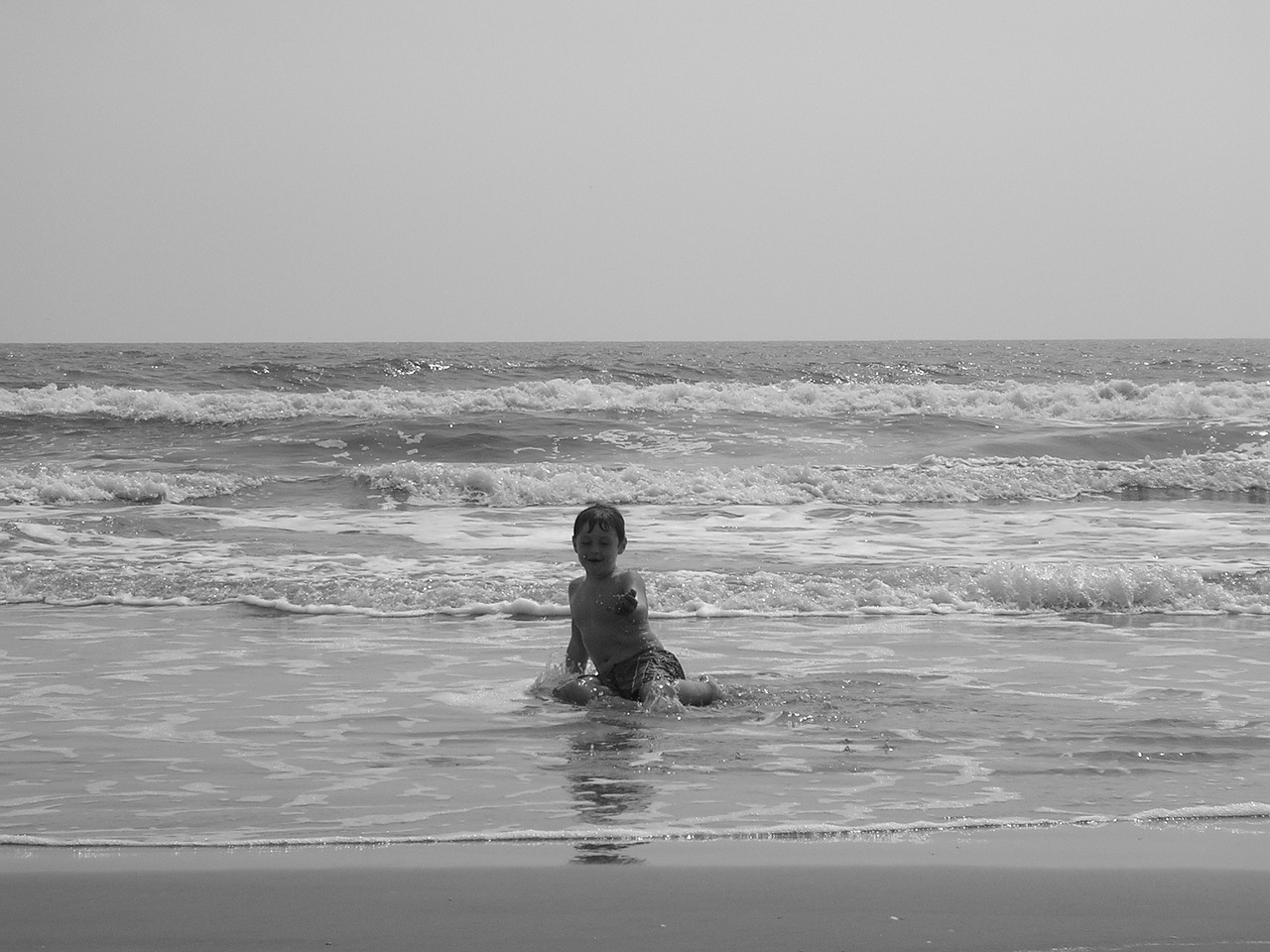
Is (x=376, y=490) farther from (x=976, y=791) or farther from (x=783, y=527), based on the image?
(x=976, y=791)

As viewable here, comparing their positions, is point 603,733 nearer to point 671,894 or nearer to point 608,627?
point 608,627

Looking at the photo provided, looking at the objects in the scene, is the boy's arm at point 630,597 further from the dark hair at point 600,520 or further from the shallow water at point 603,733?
the shallow water at point 603,733

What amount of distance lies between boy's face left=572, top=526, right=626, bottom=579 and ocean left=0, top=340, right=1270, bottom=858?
526mm

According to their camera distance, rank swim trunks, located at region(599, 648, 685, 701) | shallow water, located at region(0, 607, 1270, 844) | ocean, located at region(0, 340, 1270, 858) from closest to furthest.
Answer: shallow water, located at region(0, 607, 1270, 844), ocean, located at region(0, 340, 1270, 858), swim trunks, located at region(599, 648, 685, 701)

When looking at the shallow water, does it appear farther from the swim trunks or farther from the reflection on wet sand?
the swim trunks

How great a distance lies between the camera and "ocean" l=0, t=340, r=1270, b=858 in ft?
13.8

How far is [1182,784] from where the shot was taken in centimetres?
437

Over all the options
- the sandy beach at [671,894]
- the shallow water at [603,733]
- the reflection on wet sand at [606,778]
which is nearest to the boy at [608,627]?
the shallow water at [603,733]

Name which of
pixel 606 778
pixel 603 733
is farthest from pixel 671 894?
pixel 603 733

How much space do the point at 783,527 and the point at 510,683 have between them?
254 inches

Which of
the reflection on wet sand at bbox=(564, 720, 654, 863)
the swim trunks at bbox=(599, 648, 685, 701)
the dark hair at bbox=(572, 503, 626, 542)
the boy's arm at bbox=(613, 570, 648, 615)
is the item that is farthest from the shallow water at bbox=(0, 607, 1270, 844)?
the dark hair at bbox=(572, 503, 626, 542)

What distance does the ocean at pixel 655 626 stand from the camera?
13.8 ft

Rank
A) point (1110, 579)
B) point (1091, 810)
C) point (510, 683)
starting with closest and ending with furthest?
point (1091, 810)
point (510, 683)
point (1110, 579)

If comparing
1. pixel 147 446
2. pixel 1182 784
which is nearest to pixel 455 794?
pixel 1182 784
